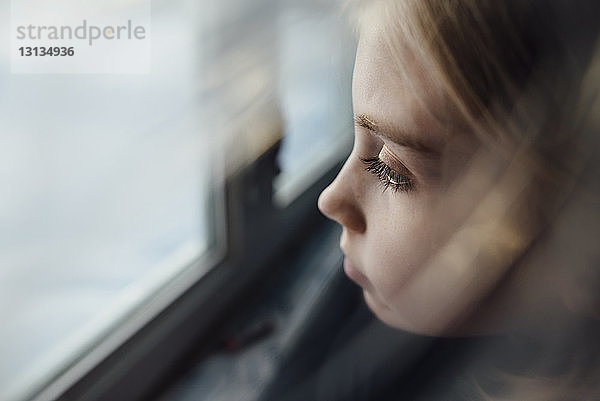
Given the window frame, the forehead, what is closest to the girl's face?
the forehead

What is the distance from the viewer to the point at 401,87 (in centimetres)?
33

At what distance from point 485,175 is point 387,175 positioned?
0.20 ft

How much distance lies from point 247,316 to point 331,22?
310mm

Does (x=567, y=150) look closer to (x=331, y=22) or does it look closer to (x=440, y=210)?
(x=440, y=210)

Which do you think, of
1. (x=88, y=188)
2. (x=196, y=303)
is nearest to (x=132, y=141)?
(x=88, y=188)

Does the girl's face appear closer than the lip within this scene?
Yes

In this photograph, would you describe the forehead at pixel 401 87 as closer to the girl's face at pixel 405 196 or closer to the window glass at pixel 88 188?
the girl's face at pixel 405 196

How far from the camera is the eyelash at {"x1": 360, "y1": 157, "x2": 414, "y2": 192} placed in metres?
0.37

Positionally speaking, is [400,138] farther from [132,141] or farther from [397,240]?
[132,141]

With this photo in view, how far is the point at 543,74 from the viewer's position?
1.04 feet

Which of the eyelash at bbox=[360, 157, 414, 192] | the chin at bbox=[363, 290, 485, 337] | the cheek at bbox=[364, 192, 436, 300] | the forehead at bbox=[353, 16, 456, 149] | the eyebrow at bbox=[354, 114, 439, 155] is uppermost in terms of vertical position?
the forehead at bbox=[353, 16, 456, 149]

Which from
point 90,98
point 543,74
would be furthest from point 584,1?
point 90,98

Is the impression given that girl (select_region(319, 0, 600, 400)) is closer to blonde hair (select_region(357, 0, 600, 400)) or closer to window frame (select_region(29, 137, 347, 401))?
blonde hair (select_region(357, 0, 600, 400))

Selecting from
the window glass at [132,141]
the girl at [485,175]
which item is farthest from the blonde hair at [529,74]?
the window glass at [132,141]
